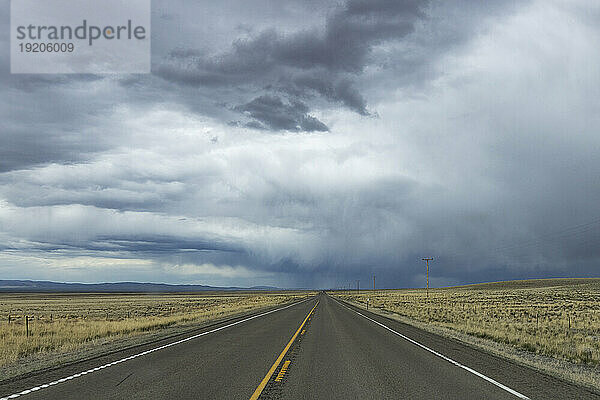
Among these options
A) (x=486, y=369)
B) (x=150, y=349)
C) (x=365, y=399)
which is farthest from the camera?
A: (x=150, y=349)

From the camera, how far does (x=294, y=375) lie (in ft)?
35.6

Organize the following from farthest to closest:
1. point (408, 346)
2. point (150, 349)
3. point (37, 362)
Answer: point (408, 346), point (150, 349), point (37, 362)

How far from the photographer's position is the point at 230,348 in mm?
15898

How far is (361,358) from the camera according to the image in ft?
45.2

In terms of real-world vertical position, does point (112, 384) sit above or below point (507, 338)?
above

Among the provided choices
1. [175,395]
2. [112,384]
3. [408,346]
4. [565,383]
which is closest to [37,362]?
[112,384]

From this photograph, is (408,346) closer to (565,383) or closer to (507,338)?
(507,338)

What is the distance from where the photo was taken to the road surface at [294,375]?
8.97 metres

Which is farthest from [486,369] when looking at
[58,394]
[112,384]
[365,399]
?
[58,394]

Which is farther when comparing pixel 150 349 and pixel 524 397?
pixel 150 349

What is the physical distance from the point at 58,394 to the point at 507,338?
661 inches

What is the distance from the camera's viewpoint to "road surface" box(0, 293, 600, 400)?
897cm

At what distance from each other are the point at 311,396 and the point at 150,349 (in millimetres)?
8813

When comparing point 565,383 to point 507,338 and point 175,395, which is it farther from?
point 507,338
